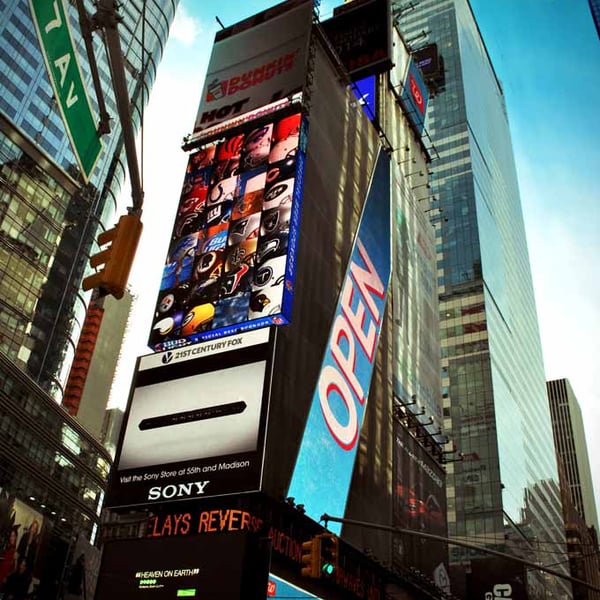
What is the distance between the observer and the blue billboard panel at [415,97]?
238ft

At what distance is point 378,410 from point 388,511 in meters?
5.82

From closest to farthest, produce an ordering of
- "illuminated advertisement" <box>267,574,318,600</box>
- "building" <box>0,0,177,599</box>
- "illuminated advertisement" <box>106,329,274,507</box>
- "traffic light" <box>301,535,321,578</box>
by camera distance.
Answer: "traffic light" <box>301,535,321,578</box> → "illuminated advertisement" <box>267,574,318,600</box> → "illuminated advertisement" <box>106,329,274,507</box> → "building" <box>0,0,177,599</box>

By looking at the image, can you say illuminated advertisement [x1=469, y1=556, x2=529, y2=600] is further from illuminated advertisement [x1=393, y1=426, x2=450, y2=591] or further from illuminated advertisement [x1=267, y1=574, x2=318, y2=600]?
illuminated advertisement [x1=267, y1=574, x2=318, y2=600]

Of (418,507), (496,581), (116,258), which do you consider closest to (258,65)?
(418,507)

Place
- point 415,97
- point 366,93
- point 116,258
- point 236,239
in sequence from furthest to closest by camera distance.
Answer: point 415,97 < point 366,93 < point 236,239 < point 116,258

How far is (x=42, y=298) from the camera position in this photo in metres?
82.2

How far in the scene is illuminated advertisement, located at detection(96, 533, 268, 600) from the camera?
2820 cm

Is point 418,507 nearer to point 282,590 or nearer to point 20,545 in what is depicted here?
point 282,590

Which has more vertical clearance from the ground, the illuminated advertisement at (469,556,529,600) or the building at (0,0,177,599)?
the building at (0,0,177,599)

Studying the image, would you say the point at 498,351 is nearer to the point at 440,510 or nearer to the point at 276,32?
the point at 440,510

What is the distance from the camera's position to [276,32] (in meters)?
49.4

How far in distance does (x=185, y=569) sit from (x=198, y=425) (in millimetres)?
6314

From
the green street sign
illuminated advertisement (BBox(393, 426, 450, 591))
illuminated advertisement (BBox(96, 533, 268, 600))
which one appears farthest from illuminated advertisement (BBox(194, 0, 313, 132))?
the green street sign

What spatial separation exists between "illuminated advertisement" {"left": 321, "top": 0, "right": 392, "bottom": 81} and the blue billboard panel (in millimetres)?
13538
